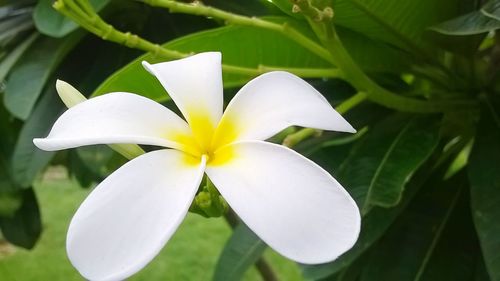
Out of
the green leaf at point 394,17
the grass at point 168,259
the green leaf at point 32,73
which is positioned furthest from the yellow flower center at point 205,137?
the grass at point 168,259

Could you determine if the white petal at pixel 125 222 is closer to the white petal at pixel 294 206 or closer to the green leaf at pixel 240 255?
the white petal at pixel 294 206

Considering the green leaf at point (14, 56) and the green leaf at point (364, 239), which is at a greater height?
the green leaf at point (364, 239)

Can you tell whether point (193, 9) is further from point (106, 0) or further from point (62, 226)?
point (62, 226)

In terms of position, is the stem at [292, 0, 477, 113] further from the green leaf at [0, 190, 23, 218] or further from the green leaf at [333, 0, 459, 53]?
the green leaf at [0, 190, 23, 218]

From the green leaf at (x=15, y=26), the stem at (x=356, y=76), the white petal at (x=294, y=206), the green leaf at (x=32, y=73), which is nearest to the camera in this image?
the white petal at (x=294, y=206)

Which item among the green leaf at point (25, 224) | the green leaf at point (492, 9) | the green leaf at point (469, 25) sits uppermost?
the green leaf at point (492, 9)

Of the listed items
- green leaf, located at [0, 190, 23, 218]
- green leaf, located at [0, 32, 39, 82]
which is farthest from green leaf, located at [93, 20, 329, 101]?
green leaf, located at [0, 190, 23, 218]

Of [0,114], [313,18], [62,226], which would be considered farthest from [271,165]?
[62,226]

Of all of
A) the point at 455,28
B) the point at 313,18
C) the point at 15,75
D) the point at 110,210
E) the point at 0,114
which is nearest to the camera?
the point at 110,210
